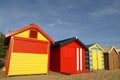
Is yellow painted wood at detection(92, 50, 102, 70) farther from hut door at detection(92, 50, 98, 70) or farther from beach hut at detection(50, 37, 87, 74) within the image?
beach hut at detection(50, 37, 87, 74)

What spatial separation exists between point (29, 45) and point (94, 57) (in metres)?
11.5

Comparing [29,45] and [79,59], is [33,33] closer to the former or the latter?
[29,45]

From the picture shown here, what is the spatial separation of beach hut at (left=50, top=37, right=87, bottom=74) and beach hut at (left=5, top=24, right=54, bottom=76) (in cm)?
223

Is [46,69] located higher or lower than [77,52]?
lower

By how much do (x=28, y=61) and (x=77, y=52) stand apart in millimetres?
7027

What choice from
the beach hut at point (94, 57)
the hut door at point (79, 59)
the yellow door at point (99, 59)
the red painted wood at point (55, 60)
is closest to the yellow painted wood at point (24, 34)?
the red painted wood at point (55, 60)

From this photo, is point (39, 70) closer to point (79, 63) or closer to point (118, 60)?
point (79, 63)

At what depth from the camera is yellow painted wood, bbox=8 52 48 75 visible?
42.8 ft

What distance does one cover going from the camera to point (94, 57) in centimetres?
2183

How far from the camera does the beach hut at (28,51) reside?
516 inches

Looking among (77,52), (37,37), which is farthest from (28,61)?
(77,52)

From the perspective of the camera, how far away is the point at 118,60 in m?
28.8

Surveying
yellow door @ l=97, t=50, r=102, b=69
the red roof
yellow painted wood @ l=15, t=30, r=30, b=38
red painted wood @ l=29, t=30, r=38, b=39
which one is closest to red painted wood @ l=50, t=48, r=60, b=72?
the red roof

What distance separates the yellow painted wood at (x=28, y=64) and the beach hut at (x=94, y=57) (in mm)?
8305
